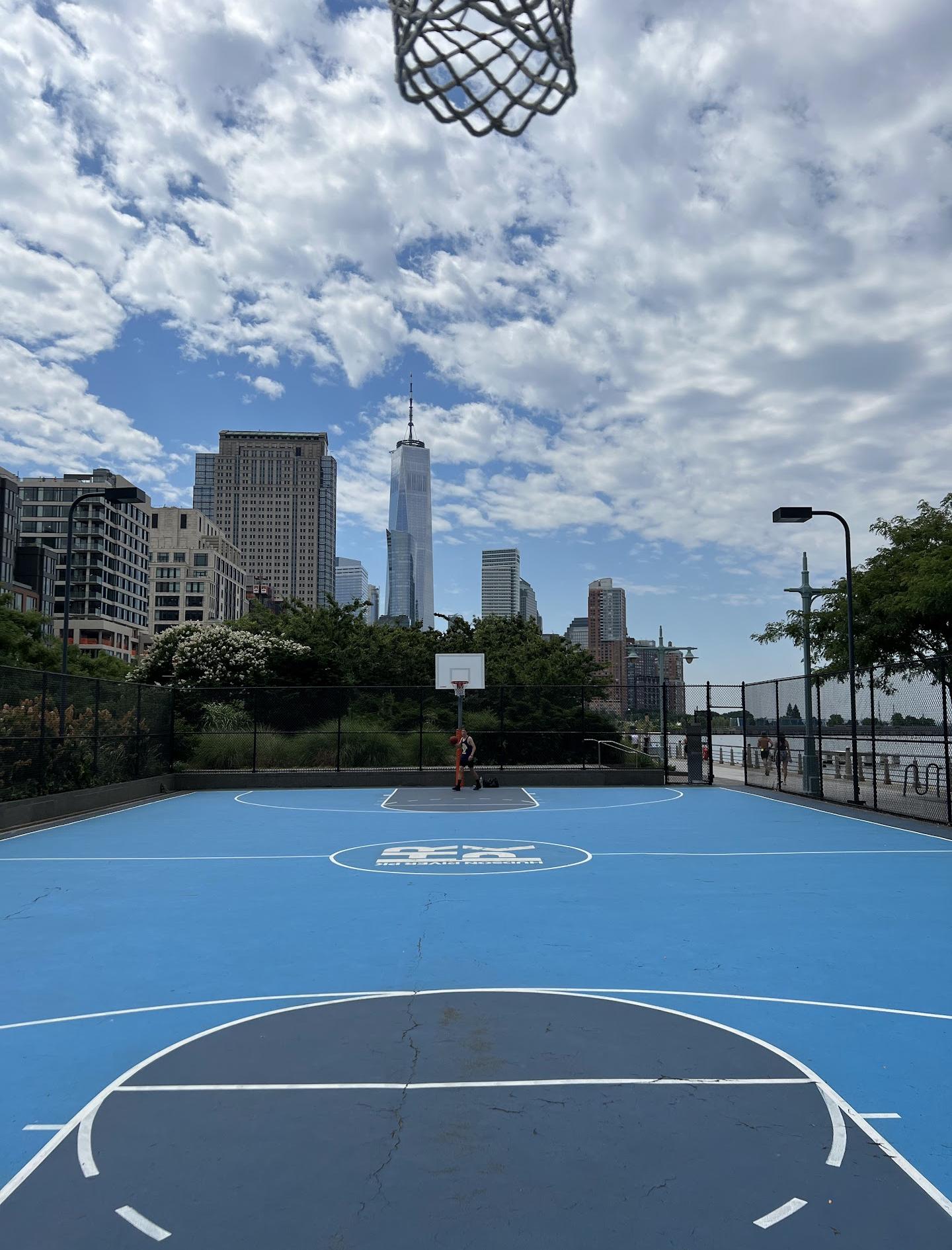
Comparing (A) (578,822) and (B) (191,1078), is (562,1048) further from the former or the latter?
(A) (578,822)

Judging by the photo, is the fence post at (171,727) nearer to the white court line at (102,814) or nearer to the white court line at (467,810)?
the white court line at (102,814)

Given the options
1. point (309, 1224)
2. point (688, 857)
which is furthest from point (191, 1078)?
point (688, 857)

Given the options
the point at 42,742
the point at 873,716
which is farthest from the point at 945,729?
the point at 42,742

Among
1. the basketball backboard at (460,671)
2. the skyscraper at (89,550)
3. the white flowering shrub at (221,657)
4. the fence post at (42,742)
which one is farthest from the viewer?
the skyscraper at (89,550)

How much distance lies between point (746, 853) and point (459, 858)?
4.15 metres

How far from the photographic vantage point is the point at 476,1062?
496 cm

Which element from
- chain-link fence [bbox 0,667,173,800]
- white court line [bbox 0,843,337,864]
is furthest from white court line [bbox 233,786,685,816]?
white court line [bbox 0,843,337,864]

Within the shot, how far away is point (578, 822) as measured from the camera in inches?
674

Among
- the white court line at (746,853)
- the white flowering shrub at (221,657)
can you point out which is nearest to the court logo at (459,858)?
the white court line at (746,853)

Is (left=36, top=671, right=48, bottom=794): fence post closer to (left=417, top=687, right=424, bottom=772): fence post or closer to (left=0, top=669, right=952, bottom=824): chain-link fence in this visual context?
(left=0, top=669, right=952, bottom=824): chain-link fence

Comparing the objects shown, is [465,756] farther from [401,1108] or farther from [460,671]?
[401,1108]

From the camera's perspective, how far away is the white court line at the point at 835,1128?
12.6 feet

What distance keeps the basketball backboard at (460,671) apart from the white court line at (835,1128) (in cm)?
2103

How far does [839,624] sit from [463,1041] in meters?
20.3
